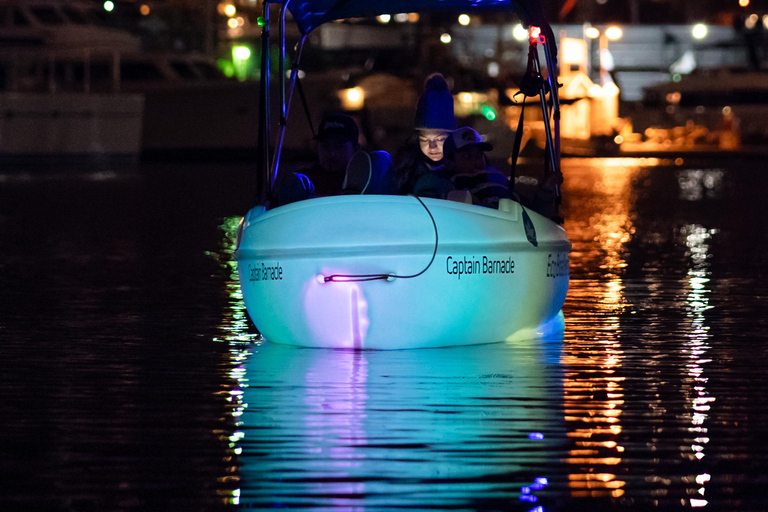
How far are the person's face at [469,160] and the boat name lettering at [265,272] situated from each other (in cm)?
166

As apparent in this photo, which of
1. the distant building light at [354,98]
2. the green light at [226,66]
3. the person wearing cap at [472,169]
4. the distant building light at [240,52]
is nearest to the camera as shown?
the person wearing cap at [472,169]

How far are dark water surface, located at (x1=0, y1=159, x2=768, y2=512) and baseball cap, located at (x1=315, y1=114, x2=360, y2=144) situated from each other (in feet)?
5.11

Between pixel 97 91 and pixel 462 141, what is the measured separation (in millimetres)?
55255

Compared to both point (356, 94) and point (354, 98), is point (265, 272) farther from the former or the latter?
point (354, 98)

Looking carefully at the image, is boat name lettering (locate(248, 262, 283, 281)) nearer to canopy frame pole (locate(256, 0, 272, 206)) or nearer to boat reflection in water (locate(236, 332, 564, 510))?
boat reflection in water (locate(236, 332, 564, 510))

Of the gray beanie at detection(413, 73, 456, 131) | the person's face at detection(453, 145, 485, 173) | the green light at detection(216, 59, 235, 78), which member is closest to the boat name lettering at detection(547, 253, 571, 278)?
the person's face at detection(453, 145, 485, 173)

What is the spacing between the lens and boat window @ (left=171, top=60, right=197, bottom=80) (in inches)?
2726

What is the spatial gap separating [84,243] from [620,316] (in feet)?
35.3

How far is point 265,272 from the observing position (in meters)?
10.4

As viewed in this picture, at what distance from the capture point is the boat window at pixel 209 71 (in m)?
69.8

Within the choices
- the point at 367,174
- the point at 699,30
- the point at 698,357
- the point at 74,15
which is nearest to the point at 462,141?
the point at 367,174

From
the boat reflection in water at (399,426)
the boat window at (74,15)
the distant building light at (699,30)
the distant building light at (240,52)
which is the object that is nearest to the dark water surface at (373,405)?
the boat reflection in water at (399,426)

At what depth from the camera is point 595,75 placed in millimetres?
88000

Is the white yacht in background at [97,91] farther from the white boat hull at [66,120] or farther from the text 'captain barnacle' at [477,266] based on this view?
the text 'captain barnacle' at [477,266]
